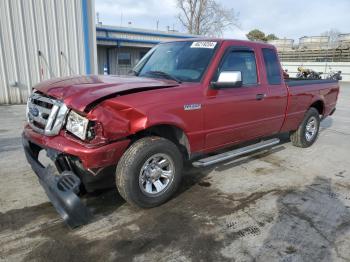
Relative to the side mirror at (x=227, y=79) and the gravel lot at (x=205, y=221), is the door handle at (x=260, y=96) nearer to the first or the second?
the side mirror at (x=227, y=79)

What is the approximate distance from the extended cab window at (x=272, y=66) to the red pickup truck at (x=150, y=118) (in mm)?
20

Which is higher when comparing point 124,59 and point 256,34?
point 256,34

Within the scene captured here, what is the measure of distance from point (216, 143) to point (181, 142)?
0.63m

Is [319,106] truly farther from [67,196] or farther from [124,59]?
[124,59]

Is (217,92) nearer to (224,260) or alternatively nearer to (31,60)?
(224,260)

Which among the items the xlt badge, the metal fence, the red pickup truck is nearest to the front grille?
the red pickup truck

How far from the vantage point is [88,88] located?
3.13 metres

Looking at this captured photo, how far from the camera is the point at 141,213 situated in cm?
343

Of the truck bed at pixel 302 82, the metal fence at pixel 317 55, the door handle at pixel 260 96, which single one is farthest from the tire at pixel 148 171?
the metal fence at pixel 317 55

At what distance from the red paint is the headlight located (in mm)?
72

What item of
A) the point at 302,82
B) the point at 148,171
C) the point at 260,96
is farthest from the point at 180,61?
the point at 302,82

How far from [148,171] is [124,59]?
54.4 ft

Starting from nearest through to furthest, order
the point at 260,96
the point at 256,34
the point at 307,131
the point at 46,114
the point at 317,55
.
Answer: the point at 46,114, the point at 260,96, the point at 307,131, the point at 317,55, the point at 256,34


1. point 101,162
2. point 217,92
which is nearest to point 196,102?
point 217,92
